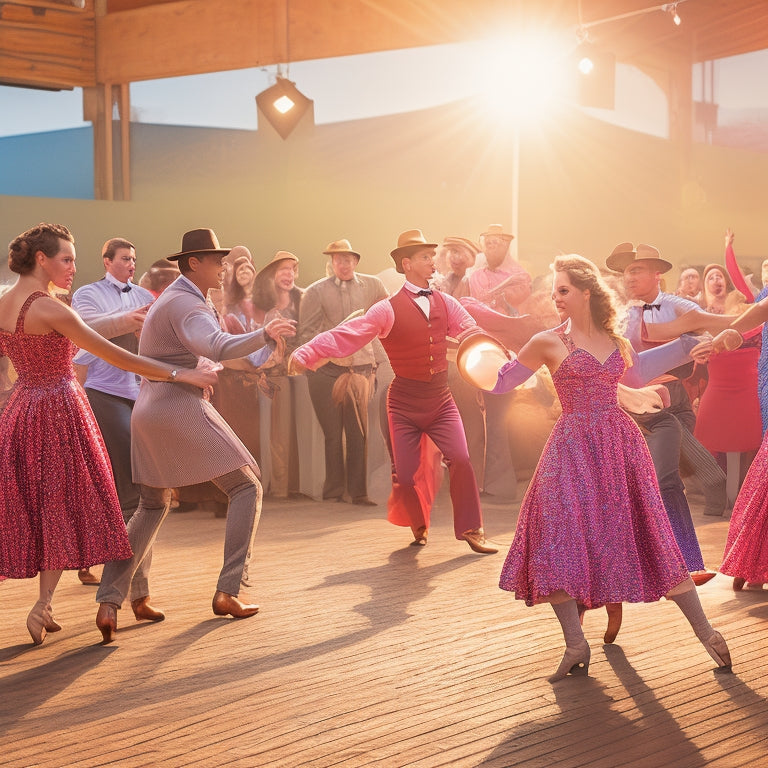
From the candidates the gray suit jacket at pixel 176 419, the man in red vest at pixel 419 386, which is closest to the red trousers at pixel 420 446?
the man in red vest at pixel 419 386

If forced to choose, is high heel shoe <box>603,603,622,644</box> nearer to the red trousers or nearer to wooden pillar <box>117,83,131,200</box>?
the red trousers

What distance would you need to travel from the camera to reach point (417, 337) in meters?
5.72

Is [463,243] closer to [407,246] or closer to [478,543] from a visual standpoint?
[407,246]

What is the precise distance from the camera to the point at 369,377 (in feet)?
25.8

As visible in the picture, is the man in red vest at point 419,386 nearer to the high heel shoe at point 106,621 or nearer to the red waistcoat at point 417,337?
the red waistcoat at point 417,337

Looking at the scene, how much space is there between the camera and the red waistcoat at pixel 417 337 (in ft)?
18.8

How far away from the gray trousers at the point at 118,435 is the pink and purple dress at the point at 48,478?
51.1 inches

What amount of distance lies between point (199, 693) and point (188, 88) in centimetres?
821

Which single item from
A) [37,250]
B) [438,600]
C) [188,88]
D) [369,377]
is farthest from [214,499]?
[188,88]

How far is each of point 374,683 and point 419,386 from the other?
2.55 m

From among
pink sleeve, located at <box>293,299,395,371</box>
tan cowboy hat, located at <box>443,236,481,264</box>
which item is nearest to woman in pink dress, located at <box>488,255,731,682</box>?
pink sleeve, located at <box>293,299,395,371</box>

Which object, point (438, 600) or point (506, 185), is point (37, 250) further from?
point (506, 185)

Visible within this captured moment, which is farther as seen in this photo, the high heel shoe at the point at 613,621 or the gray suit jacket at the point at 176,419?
the gray suit jacket at the point at 176,419

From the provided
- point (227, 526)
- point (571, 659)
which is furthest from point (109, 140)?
point (571, 659)
